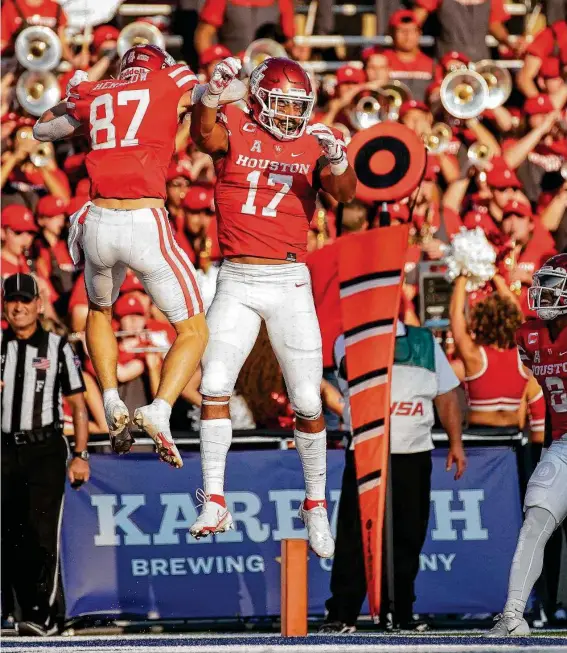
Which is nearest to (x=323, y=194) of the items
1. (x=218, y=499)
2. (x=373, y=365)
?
(x=373, y=365)

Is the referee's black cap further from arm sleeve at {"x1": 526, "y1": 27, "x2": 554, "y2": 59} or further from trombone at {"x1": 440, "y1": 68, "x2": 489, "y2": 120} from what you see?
arm sleeve at {"x1": 526, "y1": 27, "x2": 554, "y2": 59}

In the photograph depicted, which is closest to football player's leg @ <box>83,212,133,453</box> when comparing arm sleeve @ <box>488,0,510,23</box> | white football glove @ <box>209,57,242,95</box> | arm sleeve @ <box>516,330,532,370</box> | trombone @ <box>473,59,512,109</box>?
white football glove @ <box>209,57,242,95</box>

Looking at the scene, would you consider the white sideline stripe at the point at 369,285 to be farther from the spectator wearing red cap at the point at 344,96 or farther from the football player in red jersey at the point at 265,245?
the spectator wearing red cap at the point at 344,96

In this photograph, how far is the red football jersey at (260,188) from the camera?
292 inches

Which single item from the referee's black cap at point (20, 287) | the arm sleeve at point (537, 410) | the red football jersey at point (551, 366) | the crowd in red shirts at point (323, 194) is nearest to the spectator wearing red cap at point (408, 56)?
the crowd in red shirts at point (323, 194)

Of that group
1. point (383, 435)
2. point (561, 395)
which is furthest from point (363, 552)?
point (561, 395)

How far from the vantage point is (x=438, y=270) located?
33.9 ft

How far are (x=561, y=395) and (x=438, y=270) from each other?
8.84ft

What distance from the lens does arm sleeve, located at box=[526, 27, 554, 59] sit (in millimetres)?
12242

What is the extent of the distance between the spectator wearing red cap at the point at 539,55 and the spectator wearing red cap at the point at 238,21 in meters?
2.00

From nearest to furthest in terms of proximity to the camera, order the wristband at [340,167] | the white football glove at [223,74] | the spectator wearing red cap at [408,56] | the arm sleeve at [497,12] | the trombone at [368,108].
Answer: the white football glove at [223,74], the wristband at [340,167], the trombone at [368,108], the spectator wearing red cap at [408,56], the arm sleeve at [497,12]

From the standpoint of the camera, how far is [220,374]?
734 centimetres

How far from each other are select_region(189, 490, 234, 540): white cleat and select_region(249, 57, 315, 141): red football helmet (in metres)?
1.90

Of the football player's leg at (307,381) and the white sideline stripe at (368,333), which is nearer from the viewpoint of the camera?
the football player's leg at (307,381)
